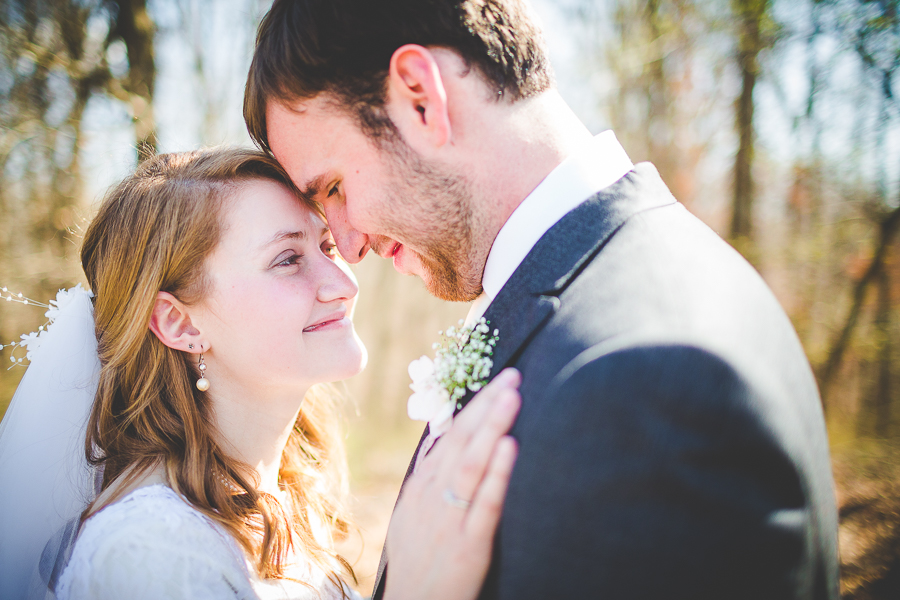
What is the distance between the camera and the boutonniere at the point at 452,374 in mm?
1351

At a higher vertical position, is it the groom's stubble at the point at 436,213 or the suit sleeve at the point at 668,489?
the groom's stubble at the point at 436,213

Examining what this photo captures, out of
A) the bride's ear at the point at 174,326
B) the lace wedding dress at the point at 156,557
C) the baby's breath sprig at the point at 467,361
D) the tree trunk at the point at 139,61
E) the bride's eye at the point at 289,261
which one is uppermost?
the tree trunk at the point at 139,61

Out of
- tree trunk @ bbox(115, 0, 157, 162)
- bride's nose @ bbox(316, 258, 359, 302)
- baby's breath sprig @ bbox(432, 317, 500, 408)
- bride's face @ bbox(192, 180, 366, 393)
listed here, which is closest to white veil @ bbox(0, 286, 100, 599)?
bride's face @ bbox(192, 180, 366, 393)

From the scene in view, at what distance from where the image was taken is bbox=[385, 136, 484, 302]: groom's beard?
A: 5.18 feet

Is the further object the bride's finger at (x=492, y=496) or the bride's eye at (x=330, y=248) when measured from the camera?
the bride's eye at (x=330, y=248)

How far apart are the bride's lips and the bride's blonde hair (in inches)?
18.4

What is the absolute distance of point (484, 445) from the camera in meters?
1.16

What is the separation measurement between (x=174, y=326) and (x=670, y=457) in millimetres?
1983

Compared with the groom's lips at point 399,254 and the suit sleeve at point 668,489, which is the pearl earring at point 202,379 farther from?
the suit sleeve at point 668,489

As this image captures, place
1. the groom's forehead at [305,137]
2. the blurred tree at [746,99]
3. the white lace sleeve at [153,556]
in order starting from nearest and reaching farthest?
1. the white lace sleeve at [153,556]
2. the groom's forehead at [305,137]
3. the blurred tree at [746,99]

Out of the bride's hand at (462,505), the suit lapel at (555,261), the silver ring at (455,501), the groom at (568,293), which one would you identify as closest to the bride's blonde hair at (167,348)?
the groom at (568,293)

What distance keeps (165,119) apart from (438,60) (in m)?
4.29

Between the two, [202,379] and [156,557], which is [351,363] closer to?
[202,379]

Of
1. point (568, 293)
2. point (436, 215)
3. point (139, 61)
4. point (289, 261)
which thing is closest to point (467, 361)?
point (568, 293)
